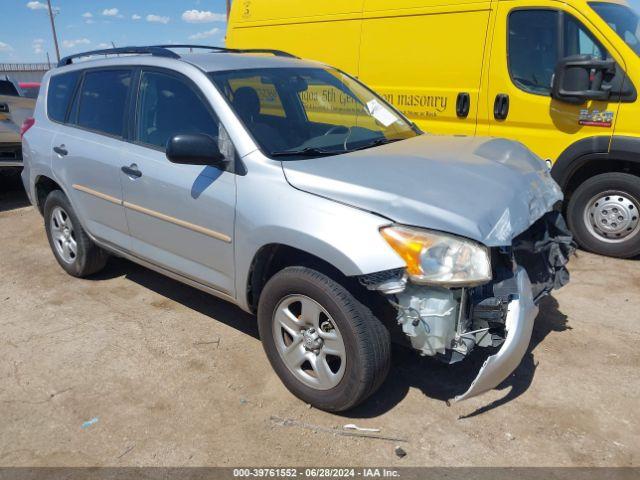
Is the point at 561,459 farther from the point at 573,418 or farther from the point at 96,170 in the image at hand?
the point at 96,170

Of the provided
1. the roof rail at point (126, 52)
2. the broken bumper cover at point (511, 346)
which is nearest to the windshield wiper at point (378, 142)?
the broken bumper cover at point (511, 346)

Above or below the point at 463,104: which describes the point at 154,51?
above

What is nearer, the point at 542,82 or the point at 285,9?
the point at 542,82

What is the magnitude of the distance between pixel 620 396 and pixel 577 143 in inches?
102

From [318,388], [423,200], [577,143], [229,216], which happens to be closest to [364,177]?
[423,200]

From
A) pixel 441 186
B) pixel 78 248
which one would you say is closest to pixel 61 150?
pixel 78 248

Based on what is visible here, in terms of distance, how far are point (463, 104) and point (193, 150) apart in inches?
128

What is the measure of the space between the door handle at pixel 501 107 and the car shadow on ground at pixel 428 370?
1845 mm

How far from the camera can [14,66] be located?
1441 inches

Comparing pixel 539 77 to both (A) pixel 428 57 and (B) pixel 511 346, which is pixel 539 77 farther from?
(B) pixel 511 346

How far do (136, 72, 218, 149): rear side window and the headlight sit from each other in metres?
1.40

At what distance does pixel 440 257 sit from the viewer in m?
2.46

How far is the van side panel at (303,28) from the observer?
20.2 feet

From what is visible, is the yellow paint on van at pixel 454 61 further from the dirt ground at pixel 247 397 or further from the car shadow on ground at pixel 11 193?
the car shadow on ground at pixel 11 193
